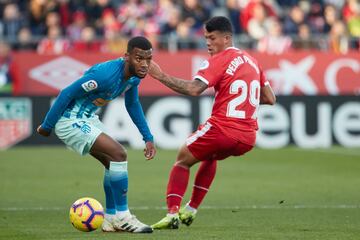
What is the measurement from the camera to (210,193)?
13.2m

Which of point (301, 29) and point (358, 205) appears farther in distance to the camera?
point (301, 29)

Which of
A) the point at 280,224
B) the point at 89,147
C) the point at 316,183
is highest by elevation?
the point at 89,147

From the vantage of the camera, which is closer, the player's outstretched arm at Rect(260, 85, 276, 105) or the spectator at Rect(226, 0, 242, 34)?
the player's outstretched arm at Rect(260, 85, 276, 105)

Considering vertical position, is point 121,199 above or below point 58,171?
above

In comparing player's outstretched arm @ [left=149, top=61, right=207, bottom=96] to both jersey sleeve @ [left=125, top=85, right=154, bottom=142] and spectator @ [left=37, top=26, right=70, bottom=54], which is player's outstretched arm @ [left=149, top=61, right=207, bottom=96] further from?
spectator @ [left=37, top=26, right=70, bottom=54]

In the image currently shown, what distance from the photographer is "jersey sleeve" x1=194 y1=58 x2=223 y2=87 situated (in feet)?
29.9

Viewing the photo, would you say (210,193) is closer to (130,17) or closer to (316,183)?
(316,183)

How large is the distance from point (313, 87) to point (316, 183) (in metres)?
9.50

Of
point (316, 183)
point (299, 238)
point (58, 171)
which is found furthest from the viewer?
point (58, 171)

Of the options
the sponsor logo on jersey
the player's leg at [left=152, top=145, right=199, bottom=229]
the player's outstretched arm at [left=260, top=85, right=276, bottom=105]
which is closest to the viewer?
the player's leg at [left=152, top=145, right=199, bottom=229]

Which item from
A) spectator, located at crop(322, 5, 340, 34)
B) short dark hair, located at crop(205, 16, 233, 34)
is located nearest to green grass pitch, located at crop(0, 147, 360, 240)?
short dark hair, located at crop(205, 16, 233, 34)

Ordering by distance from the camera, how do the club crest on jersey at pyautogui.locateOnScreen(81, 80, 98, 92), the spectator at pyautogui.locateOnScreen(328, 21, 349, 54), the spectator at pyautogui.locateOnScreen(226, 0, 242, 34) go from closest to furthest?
the club crest on jersey at pyautogui.locateOnScreen(81, 80, 98, 92)
the spectator at pyautogui.locateOnScreen(328, 21, 349, 54)
the spectator at pyautogui.locateOnScreen(226, 0, 242, 34)

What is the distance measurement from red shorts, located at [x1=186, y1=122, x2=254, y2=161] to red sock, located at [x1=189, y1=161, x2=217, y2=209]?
34 cm

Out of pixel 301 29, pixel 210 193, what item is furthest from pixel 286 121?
pixel 210 193
